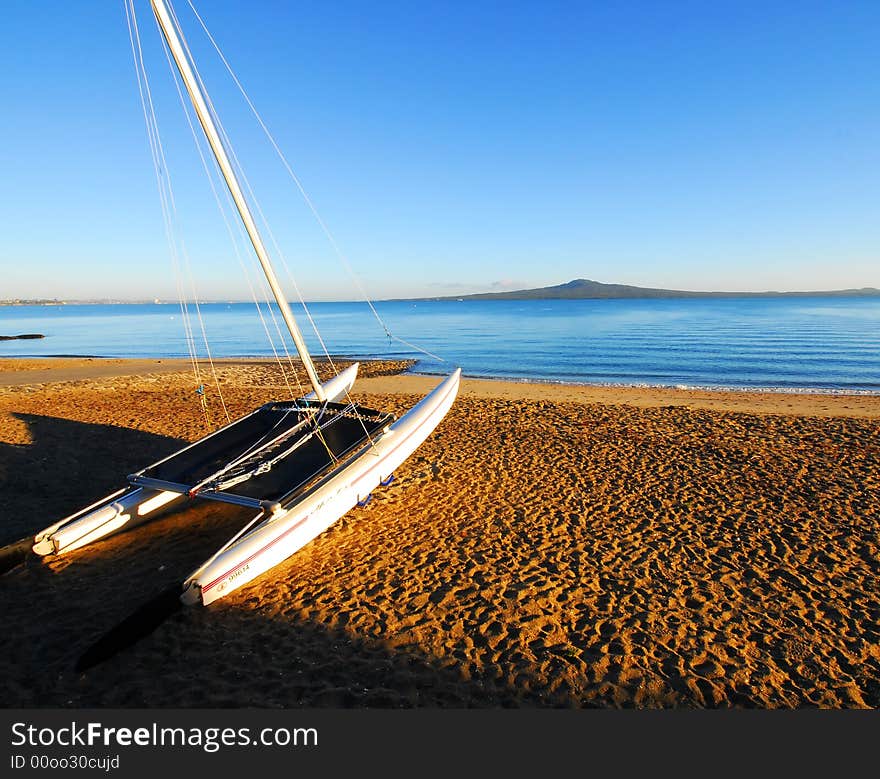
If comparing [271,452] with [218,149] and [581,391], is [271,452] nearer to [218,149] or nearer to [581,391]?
[218,149]

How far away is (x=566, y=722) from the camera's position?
394 centimetres

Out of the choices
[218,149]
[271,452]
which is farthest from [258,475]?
[218,149]

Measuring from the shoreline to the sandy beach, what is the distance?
5.41 metres

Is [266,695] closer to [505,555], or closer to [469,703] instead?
[469,703]

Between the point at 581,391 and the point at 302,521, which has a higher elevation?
the point at 302,521

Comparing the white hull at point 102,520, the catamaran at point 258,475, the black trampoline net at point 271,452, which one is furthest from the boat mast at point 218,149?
the white hull at point 102,520

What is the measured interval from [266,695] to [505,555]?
3.49 metres

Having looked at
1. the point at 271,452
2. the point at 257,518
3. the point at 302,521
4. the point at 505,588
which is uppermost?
the point at 271,452

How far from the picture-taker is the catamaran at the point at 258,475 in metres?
5.88

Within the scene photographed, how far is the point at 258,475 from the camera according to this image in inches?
A: 277

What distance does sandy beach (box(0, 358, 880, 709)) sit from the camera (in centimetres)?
435

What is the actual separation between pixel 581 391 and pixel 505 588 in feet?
53.2

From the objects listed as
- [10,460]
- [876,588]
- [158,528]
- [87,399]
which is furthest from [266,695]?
[87,399]

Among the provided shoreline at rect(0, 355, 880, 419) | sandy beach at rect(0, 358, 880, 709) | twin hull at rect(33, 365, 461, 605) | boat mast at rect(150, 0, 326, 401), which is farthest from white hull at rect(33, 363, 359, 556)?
shoreline at rect(0, 355, 880, 419)
